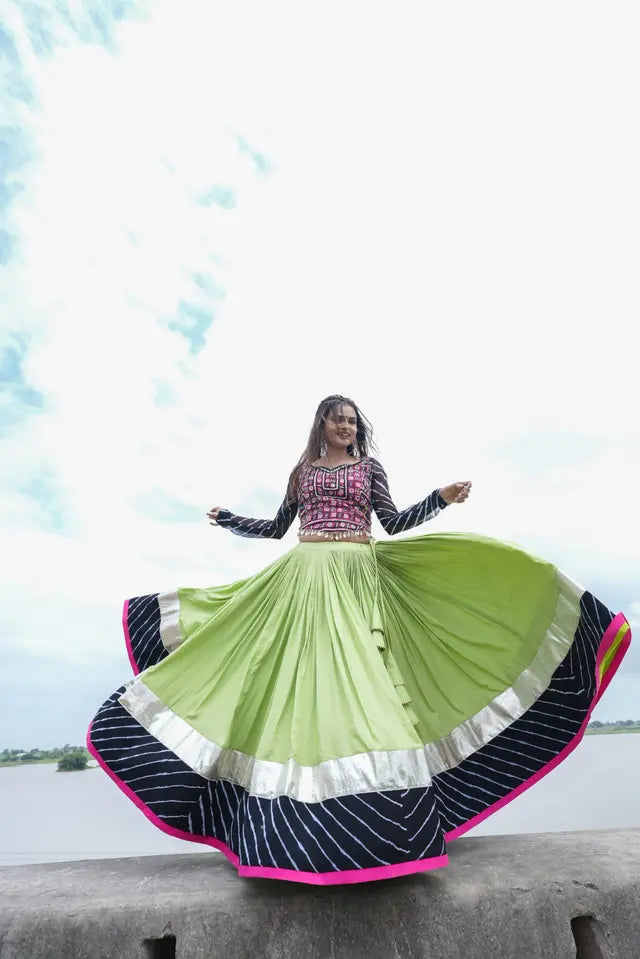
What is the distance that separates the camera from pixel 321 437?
3.43m

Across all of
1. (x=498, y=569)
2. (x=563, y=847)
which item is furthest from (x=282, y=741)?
(x=563, y=847)

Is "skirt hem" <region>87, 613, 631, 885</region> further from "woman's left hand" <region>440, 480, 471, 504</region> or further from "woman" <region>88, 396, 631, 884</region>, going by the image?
"woman's left hand" <region>440, 480, 471, 504</region>

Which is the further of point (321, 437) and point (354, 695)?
point (321, 437)

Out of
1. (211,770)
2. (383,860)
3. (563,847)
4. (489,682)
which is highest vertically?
(489,682)

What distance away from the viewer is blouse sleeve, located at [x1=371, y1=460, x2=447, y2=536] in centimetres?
297

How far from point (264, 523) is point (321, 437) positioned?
53cm

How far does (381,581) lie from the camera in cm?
293

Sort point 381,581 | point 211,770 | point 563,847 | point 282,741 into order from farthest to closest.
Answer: point 381,581 → point 563,847 → point 211,770 → point 282,741

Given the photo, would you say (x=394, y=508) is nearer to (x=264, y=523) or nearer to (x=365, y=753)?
(x=264, y=523)

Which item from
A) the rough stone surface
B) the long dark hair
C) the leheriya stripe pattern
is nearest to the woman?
the leheriya stripe pattern

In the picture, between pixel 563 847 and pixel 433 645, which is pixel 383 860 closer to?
pixel 433 645

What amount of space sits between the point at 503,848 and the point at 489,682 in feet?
2.28

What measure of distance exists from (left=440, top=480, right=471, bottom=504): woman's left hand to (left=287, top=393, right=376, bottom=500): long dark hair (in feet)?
2.13

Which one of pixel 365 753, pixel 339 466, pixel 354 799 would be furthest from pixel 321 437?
pixel 354 799
